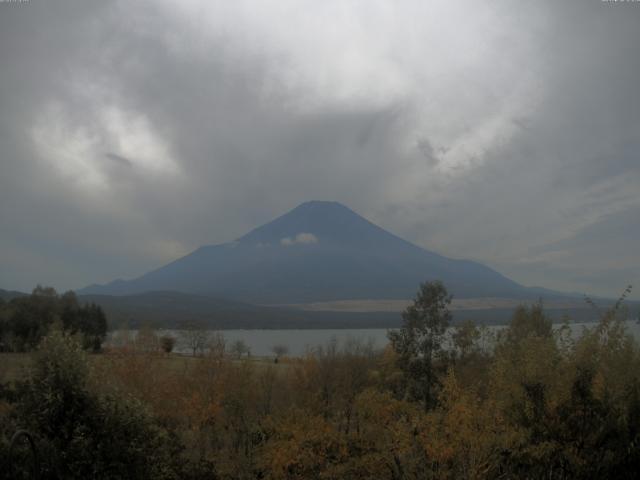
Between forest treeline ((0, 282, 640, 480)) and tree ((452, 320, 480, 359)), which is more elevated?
tree ((452, 320, 480, 359))

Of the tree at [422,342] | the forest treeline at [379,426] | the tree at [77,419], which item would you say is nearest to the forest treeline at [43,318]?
the tree at [422,342]

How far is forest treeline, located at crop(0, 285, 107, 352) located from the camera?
253 ft

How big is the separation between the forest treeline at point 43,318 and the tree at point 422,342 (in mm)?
48180

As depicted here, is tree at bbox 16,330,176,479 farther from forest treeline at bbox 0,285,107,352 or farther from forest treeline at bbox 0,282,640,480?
forest treeline at bbox 0,285,107,352

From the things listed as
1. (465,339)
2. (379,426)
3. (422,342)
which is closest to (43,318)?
(422,342)

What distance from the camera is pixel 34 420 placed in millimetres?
16625

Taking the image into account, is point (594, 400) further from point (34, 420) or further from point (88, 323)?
point (88, 323)

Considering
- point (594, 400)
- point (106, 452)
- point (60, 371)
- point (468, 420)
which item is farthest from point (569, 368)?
point (60, 371)

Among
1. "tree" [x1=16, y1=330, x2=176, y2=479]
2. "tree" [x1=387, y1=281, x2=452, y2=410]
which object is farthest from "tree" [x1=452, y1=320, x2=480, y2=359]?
"tree" [x1=16, y1=330, x2=176, y2=479]

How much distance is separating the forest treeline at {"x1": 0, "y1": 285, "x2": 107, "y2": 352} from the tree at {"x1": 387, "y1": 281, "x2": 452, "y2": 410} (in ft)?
→ 158

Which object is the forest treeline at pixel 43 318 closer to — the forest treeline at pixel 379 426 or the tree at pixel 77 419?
the forest treeline at pixel 379 426

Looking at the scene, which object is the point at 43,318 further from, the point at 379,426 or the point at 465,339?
the point at 379,426

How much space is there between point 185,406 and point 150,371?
21.2ft

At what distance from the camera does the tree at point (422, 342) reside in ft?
125
